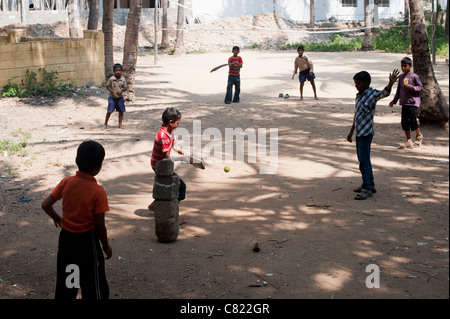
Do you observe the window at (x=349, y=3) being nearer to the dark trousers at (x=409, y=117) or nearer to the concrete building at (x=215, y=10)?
the concrete building at (x=215, y=10)

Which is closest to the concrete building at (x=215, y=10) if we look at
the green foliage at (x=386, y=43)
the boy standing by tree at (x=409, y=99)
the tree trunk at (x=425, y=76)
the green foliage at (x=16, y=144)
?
the green foliage at (x=386, y=43)

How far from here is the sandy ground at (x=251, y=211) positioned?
15.8 feet

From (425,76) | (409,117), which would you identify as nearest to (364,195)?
(409,117)

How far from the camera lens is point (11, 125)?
12.3 m

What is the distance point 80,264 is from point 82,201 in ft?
1.50

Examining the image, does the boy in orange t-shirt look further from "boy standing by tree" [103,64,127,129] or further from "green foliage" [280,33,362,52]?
"green foliage" [280,33,362,52]

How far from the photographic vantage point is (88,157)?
3820 mm

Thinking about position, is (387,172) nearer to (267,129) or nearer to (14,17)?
(267,129)

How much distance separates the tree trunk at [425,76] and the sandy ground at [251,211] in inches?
13.0

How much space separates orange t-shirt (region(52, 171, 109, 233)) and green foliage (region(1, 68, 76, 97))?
11844mm

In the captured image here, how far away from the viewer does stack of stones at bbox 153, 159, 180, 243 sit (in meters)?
5.66

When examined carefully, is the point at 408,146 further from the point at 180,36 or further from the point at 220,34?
the point at 220,34

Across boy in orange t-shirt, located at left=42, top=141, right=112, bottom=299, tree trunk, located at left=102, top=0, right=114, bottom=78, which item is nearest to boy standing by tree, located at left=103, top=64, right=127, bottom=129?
tree trunk, located at left=102, top=0, right=114, bottom=78
